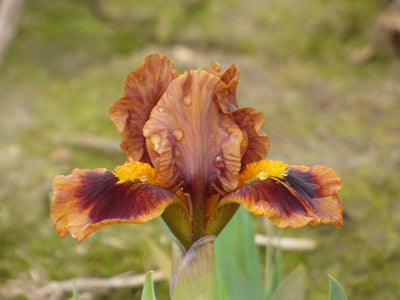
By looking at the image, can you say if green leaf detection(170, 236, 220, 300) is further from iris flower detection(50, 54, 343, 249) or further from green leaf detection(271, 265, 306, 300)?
green leaf detection(271, 265, 306, 300)

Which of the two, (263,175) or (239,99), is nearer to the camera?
(263,175)

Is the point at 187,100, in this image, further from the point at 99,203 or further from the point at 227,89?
the point at 99,203

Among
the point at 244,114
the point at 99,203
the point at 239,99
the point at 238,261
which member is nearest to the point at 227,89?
the point at 244,114

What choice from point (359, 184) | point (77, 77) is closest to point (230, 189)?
point (359, 184)

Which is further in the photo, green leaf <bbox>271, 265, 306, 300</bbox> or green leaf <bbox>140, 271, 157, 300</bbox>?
green leaf <bbox>271, 265, 306, 300</bbox>

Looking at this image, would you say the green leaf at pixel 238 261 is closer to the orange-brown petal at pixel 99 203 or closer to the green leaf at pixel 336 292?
the green leaf at pixel 336 292

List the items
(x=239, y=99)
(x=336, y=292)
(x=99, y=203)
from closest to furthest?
1. (x=99, y=203)
2. (x=336, y=292)
3. (x=239, y=99)

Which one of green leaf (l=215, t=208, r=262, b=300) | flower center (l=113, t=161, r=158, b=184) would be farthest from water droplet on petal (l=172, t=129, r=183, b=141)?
green leaf (l=215, t=208, r=262, b=300)
